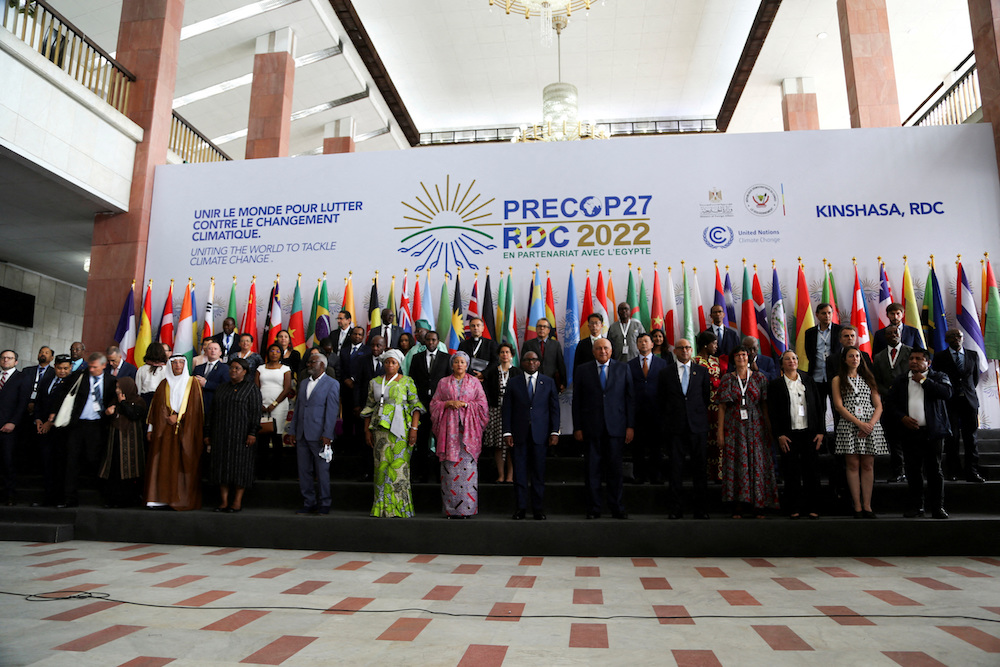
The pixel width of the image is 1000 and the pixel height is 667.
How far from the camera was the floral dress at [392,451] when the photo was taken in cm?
432

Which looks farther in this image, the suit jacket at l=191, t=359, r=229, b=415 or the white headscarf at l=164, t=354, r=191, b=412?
the suit jacket at l=191, t=359, r=229, b=415

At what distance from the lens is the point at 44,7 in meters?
6.25

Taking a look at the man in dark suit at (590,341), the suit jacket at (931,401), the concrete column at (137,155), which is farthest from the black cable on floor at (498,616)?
the concrete column at (137,155)

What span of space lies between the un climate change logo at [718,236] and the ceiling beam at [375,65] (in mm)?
5847

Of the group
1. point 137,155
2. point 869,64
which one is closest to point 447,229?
point 137,155

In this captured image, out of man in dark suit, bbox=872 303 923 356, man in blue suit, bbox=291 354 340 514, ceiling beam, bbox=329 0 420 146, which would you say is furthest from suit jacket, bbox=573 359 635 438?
ceiling beam, bbox=329 0 420 146

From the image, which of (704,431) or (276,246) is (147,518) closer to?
(276,246)

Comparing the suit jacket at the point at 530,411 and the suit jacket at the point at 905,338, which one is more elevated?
the suit jacket at the point at 905,338

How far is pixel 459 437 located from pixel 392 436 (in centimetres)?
48

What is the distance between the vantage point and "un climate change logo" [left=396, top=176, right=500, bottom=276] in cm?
684

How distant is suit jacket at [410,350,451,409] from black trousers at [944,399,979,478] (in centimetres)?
373

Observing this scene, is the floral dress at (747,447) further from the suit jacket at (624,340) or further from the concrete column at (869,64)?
→ the concrete column at (869,64)

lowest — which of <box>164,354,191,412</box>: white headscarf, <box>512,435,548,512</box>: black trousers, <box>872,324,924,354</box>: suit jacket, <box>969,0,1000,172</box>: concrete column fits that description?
<box>512,435,548,512</box>: black trousers

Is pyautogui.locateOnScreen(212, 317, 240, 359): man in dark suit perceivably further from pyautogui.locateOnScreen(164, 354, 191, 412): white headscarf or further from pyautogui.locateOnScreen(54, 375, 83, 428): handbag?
pyautogui.locateOnScreen(54, 375, 83, 428): handbag
